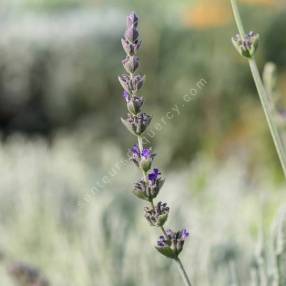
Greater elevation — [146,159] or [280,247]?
[146,159]

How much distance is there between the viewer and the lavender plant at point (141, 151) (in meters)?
1.07

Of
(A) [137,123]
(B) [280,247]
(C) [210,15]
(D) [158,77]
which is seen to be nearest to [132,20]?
(A) [137,123]

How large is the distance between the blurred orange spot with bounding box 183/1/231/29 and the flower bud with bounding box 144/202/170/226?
797 cm

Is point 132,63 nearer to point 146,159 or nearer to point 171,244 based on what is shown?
point 146,159

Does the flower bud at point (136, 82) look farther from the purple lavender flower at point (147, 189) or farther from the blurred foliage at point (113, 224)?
the blurred foliage at point (113, 224)

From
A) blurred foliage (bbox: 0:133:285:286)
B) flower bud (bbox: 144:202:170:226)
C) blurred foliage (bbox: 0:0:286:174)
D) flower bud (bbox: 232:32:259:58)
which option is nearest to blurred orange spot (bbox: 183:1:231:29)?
blurred foliage (bbox: 0:0:286:174)

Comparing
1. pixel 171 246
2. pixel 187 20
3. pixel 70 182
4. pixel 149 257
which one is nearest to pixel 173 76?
pixel 187 20

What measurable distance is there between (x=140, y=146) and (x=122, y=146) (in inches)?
310

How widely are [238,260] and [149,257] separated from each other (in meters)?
0.30

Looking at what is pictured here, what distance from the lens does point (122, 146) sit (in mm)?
8938

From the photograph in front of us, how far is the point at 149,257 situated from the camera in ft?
8.57

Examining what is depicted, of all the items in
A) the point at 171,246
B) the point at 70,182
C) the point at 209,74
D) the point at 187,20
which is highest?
the point at 187,20

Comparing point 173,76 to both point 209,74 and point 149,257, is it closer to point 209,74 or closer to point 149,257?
point 209,74

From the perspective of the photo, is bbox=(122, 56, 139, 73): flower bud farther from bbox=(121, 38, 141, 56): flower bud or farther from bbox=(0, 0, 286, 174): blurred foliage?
bbox=(0, 0, 286, 174): blurred foliage
